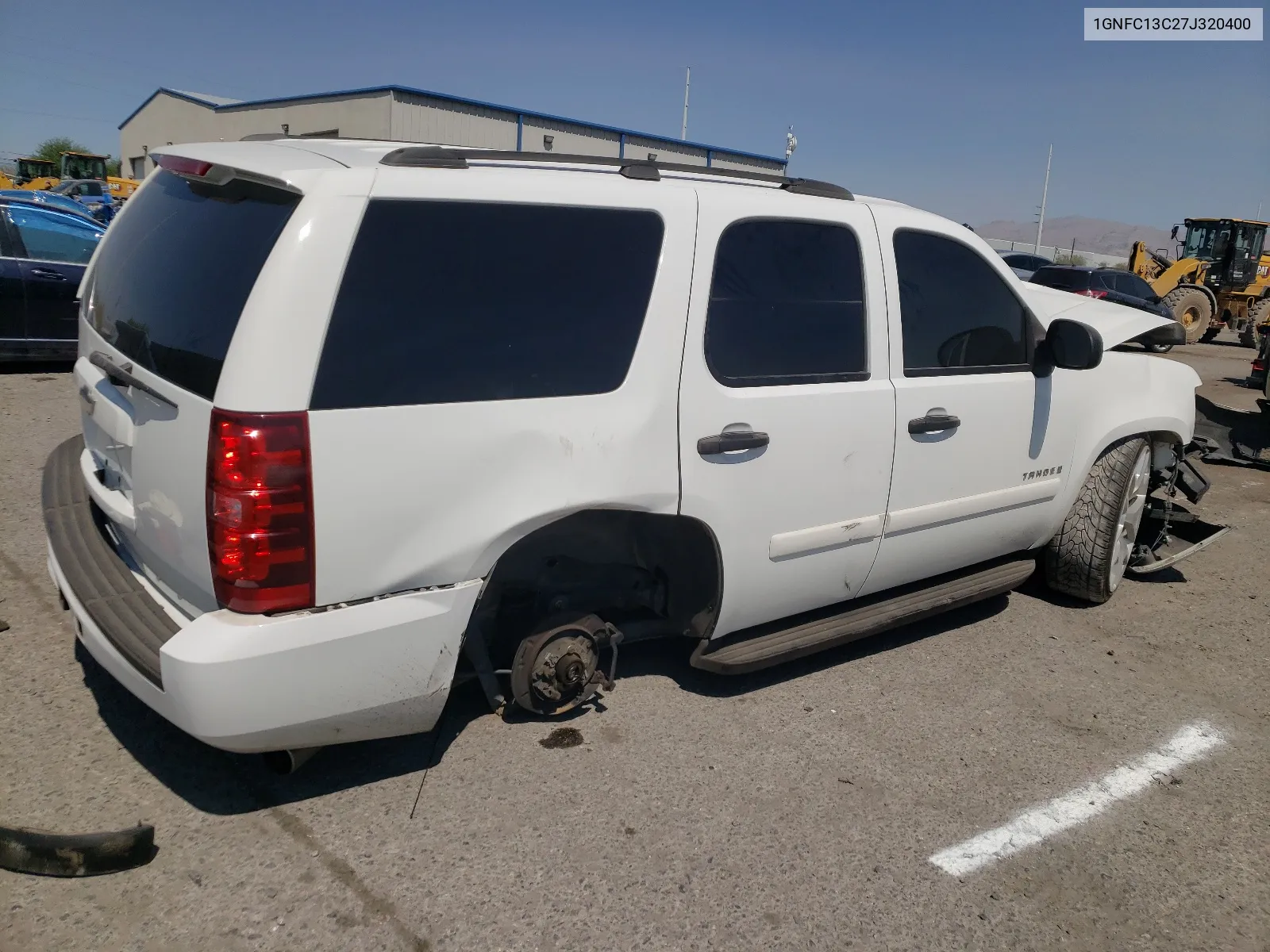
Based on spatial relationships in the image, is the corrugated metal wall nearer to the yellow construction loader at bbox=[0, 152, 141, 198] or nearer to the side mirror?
the yellow construction loader at bbox=[0, 152, 141, 198]

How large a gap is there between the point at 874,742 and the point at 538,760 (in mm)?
1257

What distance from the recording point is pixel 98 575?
114 inches

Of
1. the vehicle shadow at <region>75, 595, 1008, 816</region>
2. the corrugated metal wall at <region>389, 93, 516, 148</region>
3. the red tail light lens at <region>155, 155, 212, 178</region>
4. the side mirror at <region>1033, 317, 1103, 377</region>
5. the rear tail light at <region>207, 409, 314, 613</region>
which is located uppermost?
the corrugated metal wall at <region>389, 93, 516, 148</region>

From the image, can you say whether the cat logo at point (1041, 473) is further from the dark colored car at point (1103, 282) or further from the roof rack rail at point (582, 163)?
the dark colored car at point (1103, 282)

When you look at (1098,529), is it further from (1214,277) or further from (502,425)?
(1214,277)

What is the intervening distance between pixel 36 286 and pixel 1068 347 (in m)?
8.67

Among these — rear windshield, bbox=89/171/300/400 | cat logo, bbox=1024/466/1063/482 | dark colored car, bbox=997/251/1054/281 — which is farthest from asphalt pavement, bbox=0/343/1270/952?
dark colored car, bbox=997/251/1054/281

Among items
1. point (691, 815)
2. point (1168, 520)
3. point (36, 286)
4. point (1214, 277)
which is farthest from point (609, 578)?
point (1214, 277)

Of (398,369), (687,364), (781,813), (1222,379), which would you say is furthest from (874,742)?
(1222,379)

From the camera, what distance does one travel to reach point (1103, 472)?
4793 mm

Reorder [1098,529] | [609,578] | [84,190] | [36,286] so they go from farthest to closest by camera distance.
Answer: [84,190] → [36,286] → [1098,529] → [609,578]

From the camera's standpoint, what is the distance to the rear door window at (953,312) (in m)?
3.81

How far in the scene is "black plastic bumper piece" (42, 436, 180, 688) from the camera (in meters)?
2.59

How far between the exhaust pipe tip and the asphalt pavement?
Answer: 0.10m
